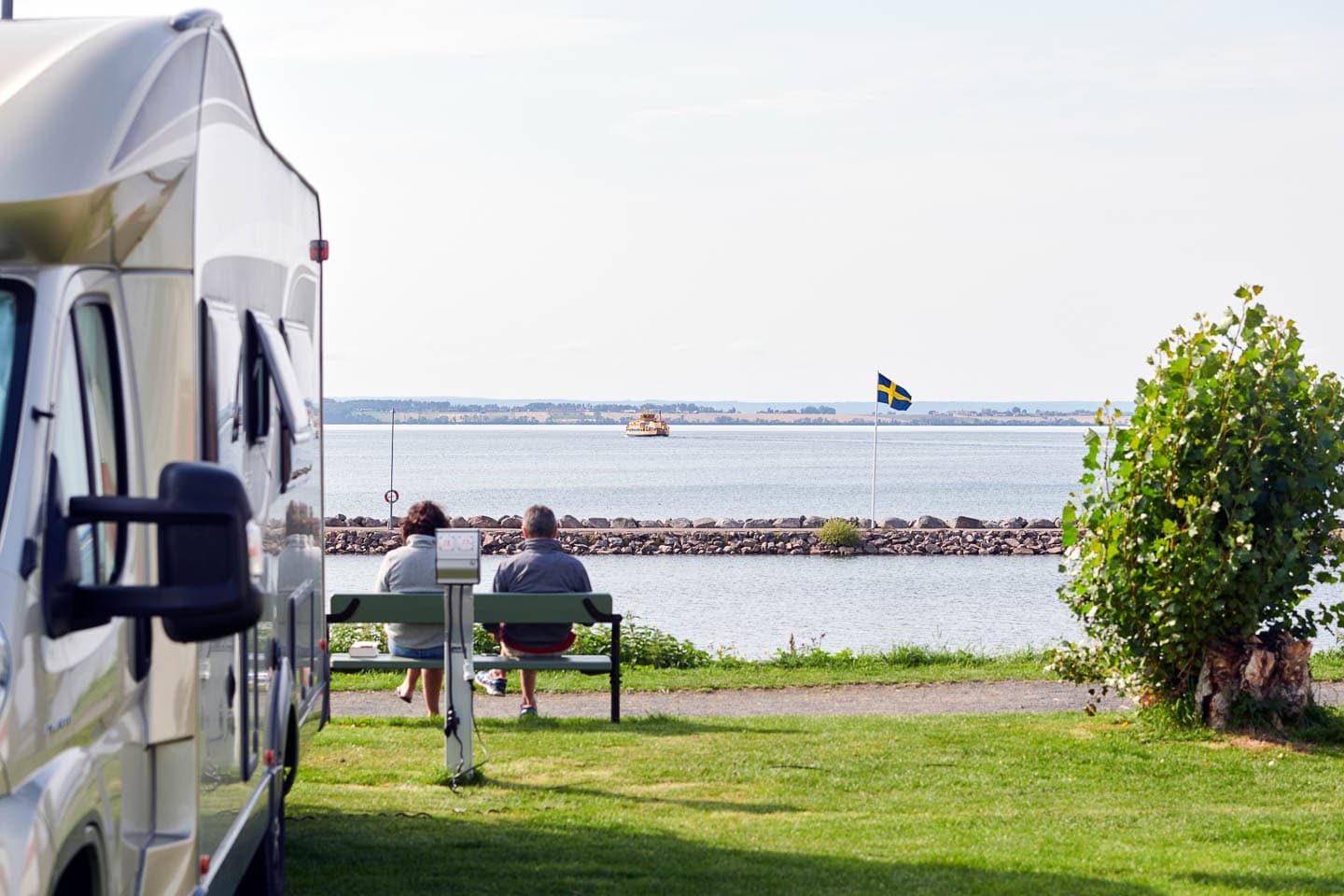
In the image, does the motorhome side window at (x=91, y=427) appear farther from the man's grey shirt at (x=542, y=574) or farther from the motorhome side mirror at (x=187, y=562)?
the man's grey shirt at (x=542, y=574)

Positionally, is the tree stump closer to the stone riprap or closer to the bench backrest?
the bench backrest

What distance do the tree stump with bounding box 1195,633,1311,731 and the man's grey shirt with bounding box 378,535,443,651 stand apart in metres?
5.45

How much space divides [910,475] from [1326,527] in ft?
433

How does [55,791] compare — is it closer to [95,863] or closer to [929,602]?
[95,863]

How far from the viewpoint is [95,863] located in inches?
144

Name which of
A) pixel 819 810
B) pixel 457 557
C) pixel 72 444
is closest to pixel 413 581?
pixel 457 557

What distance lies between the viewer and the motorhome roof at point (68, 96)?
3615 mm

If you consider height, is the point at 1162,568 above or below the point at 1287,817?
above

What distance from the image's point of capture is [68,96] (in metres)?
3.82

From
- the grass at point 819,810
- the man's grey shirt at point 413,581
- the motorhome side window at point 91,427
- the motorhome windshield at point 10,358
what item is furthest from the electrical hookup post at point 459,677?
the motorhome windshield at point 10,358

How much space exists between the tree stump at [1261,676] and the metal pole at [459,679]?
200 inches

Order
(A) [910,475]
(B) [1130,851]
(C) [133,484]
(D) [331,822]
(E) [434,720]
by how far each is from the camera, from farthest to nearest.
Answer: (A) [910,475] → (E) [434,720] → (D) [331,822] → (B) [1130,851] → (C) [133,484]

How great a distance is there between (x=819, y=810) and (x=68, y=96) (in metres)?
6.11

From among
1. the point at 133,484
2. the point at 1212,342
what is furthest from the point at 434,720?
the point at 133,484
